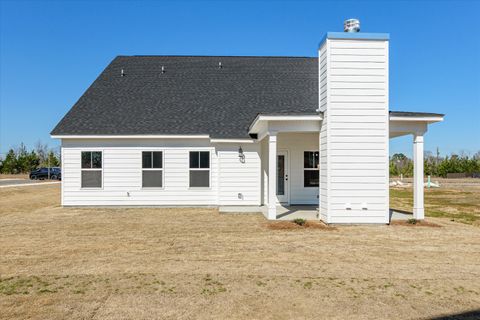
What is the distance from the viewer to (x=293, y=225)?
34.6ft

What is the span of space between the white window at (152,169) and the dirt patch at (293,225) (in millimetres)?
6422

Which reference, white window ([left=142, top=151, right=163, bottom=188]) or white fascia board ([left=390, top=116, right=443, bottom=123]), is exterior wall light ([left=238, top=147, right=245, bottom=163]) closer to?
white window ([left=142, top=151, right=163, bottom=188])

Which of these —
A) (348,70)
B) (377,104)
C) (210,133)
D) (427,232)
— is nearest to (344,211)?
(427,232)

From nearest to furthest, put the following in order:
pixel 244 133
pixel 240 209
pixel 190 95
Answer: pixel 240 209 → pixel 244 133 → pixel 190 95

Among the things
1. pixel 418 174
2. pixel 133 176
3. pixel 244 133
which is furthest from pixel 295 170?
pixel 133 176

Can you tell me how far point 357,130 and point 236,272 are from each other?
668cm

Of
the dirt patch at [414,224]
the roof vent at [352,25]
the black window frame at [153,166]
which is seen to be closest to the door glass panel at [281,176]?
the black window frame at [153,166]

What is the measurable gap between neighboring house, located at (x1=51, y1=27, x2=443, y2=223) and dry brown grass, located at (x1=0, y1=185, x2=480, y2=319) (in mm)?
2049

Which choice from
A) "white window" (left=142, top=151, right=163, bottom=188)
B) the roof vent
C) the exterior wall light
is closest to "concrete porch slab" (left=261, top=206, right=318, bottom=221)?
the exterior wall light

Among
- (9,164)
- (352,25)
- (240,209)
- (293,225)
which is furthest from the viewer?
(9,164)

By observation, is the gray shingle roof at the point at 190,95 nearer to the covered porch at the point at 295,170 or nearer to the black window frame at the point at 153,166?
the black window frame at the point at 153,166

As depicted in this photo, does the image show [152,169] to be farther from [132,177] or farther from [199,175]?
[199,175]

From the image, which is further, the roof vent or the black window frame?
the black window frame

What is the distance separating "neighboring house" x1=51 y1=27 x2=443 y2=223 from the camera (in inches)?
432
